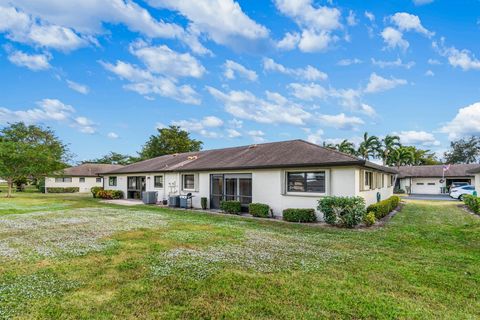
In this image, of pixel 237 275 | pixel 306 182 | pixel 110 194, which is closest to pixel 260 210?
pixel 306 182

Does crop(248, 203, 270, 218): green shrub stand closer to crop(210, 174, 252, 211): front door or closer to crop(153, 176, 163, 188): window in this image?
crop(210, 174, 252, 211): front door

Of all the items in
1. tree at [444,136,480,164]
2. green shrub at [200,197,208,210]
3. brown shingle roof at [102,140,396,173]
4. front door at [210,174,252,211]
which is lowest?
green shrub at [200,197,208,210]

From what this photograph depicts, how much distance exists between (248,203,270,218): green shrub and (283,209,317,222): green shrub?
1454mm

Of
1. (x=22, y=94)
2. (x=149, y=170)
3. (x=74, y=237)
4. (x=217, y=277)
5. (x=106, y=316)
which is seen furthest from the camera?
(x=22, y=94)

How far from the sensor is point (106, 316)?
11.8 feet

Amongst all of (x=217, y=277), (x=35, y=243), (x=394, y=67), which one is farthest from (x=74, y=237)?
(x=394, y=67)

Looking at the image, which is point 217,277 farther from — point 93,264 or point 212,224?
point 212,224

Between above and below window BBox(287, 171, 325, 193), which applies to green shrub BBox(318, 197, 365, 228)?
below

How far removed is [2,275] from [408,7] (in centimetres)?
1737

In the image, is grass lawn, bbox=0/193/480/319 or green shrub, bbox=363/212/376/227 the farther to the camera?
green shrub, bbox=363/212/376/227

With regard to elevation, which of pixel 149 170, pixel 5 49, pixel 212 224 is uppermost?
pixel 5 49

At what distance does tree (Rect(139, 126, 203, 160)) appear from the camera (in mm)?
47978

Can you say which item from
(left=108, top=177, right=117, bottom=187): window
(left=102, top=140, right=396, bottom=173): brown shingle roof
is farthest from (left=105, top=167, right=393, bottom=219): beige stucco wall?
(left=108, top=177, right=117, bottom=187): window

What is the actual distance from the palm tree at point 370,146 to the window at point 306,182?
41096 mm
